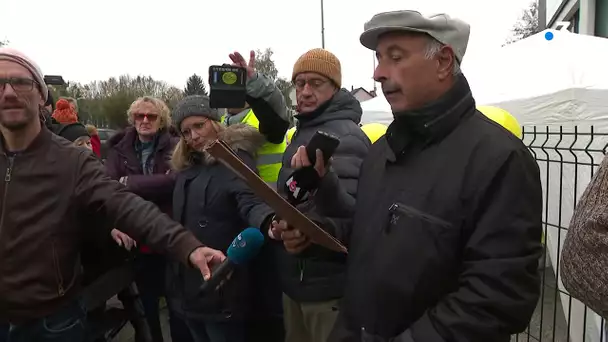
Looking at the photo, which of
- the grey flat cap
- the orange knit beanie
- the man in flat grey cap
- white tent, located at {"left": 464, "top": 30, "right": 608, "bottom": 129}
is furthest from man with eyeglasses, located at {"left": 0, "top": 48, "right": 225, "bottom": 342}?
white tent, located at {"left": 464, "top": 30, "right": 608, "bottom": 129}

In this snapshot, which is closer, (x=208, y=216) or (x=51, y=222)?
(x=51, y=222)

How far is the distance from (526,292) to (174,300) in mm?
2254

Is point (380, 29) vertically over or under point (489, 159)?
over

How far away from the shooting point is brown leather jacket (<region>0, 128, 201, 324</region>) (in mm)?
2219

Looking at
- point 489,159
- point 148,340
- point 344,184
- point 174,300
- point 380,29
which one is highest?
point 380,29

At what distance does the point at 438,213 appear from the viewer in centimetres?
155

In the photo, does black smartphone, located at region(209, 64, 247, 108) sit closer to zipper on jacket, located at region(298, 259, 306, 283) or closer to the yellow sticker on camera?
the yellow sticker on camera

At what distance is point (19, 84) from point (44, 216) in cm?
59

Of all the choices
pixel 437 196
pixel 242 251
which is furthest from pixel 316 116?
pixel 437 196

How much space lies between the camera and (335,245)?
5.93 ft

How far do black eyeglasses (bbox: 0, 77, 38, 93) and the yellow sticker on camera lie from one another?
1107mm

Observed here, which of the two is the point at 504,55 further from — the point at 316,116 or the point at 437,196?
the point at 437,196

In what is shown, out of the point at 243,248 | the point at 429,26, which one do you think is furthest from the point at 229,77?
the point at 429,26

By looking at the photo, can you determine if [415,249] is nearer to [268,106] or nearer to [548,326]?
[268,106]
